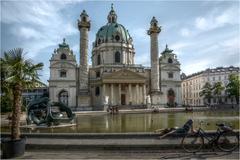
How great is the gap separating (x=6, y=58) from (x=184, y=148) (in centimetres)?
757

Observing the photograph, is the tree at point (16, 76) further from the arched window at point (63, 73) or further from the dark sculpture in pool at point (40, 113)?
the arched window at point (63, 73)

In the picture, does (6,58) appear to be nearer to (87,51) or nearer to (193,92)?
(87,51)

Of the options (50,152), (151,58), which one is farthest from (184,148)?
(151,58)

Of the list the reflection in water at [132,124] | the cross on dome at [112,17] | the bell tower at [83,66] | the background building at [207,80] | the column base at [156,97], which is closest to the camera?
the reflection in water at [132,124]

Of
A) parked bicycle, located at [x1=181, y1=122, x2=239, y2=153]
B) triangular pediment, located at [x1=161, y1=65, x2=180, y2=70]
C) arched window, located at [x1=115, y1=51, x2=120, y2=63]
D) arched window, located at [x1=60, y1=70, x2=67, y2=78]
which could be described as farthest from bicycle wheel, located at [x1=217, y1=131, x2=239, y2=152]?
arched window, located at [x1=115, y1=51, x2=120, y2=63]

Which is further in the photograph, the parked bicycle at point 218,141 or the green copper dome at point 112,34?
the green copper dome at point 112,34

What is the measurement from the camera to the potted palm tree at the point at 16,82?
9.09 meters

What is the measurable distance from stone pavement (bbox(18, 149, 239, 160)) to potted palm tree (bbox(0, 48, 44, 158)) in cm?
54

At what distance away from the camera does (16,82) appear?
9672 mm

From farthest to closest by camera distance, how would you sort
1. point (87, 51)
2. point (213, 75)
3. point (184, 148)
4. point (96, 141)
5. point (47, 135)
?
1. point (213, 75)
2. point (87, 51)
3. point (47, 135)
4. point (96, 141)
5. point (184, 148)

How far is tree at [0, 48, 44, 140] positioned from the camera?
9.50 m

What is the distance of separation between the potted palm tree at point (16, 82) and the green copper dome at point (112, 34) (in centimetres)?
7205

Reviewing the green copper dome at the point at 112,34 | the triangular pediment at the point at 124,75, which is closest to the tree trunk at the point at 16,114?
the triangular pediment at the point at 124,75

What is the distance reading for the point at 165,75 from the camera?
80188 millimetres
